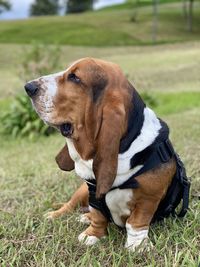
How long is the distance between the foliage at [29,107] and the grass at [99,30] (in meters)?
23.6

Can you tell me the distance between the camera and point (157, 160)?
3.07 m

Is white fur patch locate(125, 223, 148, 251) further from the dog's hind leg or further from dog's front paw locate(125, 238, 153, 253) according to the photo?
the dog's hind leg

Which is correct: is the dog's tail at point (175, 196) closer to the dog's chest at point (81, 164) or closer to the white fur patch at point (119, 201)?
the white fur patch at point (119, 201)

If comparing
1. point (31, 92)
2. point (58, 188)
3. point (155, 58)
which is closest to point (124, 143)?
point (31, 92)

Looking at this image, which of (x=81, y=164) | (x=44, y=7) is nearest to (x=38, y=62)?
(x=81, y=164)

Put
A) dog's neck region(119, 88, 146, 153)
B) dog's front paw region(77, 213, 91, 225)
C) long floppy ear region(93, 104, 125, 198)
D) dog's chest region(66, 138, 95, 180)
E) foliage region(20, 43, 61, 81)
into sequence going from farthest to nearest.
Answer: foliage region(20, 43, 61, 81) < dog's front paw region(77, 213, 91, 225) < dog's chest region(66, 138, 95, 180) < dog's neck region(119, 88, 146, 153) < long floppy ear region(93, 104, 125, 198)

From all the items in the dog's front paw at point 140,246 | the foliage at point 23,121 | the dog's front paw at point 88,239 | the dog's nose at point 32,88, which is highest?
the dog's nose at point 32,88

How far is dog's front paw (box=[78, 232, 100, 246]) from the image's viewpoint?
3300mm

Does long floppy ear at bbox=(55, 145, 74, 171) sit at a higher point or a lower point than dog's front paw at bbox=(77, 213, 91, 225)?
higher

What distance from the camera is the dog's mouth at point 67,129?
2.96 metres

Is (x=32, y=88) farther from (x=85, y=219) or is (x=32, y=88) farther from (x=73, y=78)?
(x=85, y=219)

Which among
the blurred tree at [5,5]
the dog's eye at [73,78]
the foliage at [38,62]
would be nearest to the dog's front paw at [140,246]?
the dog's eye at [73,78]

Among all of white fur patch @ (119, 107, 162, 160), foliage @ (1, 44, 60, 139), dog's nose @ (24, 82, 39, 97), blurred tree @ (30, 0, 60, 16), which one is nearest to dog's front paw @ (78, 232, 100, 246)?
white fur patch @ (119, 107, 162, 160)

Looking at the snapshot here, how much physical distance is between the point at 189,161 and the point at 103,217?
7.21 feet
